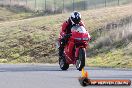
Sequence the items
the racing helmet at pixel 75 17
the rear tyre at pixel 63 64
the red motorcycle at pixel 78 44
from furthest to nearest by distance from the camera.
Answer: the rear tyre at pixel 63 64 → the racing helmet at pixel 75 17 → the red motorcycle at pixel 78 44

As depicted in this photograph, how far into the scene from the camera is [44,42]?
34.9 meters

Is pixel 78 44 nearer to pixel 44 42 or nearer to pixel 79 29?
pixel 79 29

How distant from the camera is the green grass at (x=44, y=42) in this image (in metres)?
28.0

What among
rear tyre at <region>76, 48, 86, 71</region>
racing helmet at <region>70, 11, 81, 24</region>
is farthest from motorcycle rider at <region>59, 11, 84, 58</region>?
rear tyre at <region>76, 48, 86, 71</region>

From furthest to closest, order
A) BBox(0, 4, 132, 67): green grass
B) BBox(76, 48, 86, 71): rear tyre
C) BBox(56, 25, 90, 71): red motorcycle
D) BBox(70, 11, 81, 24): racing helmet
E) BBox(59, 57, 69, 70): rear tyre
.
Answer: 1. BBox(0, 4, 132, 67): green grass
2. BBox(59, 57, 69, 70): rear tyre
3. BBox(70, 11, 81, 24): racing helmet
4. BBox(56, 25, 90, 71): red motorcycle
5. BBox(76, 48, 86, 71): rear tyre

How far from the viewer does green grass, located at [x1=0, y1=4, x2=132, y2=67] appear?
2799 centimetres

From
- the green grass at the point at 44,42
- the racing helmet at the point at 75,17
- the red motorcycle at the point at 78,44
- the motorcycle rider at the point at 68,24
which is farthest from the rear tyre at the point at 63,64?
the green grass at the point at 44,42

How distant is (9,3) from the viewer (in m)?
68.9

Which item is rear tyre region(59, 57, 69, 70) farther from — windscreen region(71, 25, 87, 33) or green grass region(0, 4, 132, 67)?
green grass region(0, 4, 132, 67)

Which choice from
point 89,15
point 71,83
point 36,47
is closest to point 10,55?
point 36,47

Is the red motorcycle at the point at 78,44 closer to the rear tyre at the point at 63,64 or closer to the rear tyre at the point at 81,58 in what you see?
the rear tyre at the point at 81,58

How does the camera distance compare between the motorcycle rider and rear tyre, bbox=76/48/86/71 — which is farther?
the motorcycle rider

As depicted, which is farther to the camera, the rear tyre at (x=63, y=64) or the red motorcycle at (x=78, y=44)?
the rear tyre at (x=63, y=64)

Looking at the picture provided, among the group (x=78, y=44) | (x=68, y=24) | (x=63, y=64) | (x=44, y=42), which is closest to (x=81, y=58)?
(x=78, y=44)
